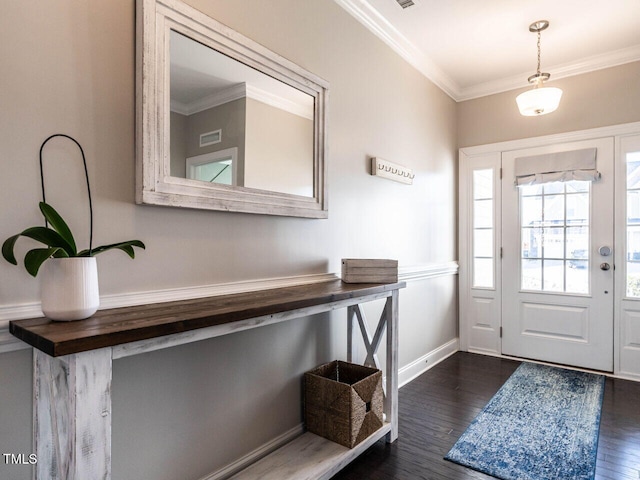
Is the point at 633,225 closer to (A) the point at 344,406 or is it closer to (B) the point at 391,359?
(B) the point at 391,359

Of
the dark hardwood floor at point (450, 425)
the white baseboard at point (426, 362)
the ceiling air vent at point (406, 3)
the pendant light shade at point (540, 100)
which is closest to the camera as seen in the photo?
the dark hardwood floor at point (450, 425)

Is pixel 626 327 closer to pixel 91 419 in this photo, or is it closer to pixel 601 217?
pixel 601 217

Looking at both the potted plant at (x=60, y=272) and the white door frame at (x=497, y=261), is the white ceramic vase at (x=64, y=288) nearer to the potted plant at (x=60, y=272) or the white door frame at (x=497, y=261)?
the potted plant at (x=60, y=272)

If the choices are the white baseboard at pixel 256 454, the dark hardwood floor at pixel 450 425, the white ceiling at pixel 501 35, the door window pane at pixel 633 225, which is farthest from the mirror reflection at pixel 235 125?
the door window pane at pixel 633 225

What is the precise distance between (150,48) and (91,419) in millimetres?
1202

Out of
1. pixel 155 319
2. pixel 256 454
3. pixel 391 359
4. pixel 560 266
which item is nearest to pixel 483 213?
pixel 560 266

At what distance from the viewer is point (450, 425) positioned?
237 centimetres

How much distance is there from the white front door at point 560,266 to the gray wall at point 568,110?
19cm

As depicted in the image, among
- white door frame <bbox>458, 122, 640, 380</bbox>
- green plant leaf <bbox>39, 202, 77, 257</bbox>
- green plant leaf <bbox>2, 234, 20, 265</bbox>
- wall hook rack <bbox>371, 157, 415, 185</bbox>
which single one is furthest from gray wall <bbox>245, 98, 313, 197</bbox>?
white door frame <bbox>458, 122, 640, 380</bbox>

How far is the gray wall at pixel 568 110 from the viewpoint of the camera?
126 inches


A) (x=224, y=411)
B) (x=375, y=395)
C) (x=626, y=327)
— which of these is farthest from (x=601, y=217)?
(x=224, y=411)

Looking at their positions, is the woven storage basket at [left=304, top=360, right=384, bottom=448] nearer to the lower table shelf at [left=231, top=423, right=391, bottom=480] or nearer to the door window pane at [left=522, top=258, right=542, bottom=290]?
the lower table shelf at [left=231, top=423, right=391, bottom=480]

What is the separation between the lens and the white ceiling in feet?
8.33

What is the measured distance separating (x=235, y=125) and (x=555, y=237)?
10.00ft
